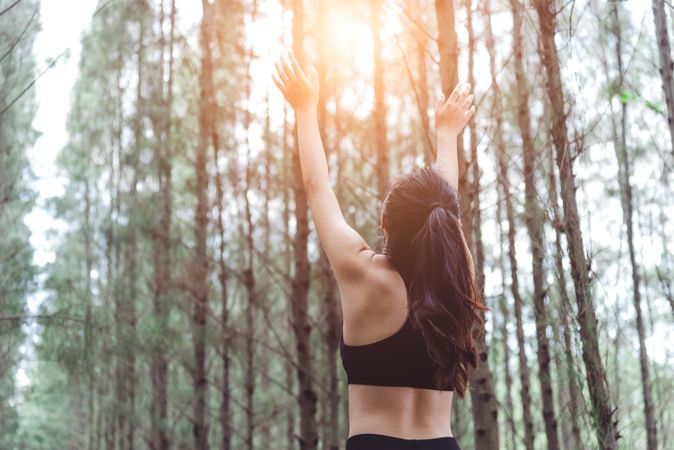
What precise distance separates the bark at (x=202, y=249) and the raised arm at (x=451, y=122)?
7.65 m

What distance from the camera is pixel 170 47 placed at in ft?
40.1

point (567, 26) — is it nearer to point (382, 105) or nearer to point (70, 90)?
point (382, 105)

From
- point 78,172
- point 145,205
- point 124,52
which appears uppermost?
point 124,52

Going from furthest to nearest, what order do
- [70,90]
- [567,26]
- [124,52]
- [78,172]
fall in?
[70,90] < [78,172] < [124,52] < [567,26]

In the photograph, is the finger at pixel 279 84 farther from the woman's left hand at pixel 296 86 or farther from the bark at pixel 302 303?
the bark at pixel 302 303

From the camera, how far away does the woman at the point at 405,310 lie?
6.14ft

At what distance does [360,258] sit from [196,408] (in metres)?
8.76

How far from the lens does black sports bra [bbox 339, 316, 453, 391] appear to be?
187 centimetres

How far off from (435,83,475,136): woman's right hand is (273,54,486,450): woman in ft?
2.08

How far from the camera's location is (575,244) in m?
4.24

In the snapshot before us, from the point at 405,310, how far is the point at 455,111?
3.35 feet

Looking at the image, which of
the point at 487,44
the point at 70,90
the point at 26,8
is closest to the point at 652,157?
the point at 487,44

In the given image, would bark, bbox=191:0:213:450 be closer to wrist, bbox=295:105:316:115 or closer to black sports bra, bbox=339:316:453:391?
wrist, bbox=295:105:316:115

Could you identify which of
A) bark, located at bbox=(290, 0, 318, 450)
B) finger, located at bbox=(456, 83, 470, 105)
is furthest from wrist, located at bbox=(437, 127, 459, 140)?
bark, located at bbox=(290, 0, 318, 450)
